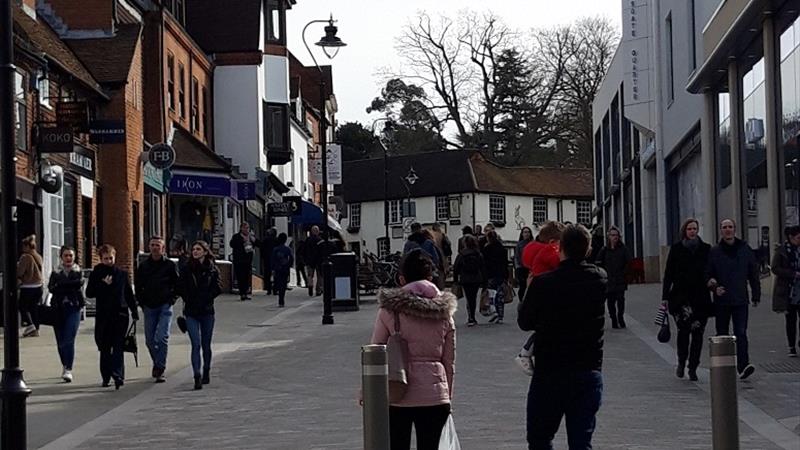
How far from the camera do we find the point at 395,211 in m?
89.1

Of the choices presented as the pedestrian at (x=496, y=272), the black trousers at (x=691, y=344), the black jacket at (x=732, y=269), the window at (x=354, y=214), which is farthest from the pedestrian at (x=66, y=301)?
the window at (x=354, y=214)

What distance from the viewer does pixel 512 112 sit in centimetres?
7019

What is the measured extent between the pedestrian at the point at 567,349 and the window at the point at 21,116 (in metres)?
18.9

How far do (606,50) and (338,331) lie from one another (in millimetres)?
45199

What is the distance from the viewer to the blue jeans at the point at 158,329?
55.3ft

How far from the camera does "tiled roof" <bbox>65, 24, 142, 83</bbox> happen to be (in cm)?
3175

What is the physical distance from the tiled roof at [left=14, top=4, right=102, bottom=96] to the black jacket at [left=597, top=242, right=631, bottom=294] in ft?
36.4

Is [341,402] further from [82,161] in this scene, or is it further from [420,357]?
[82,161]

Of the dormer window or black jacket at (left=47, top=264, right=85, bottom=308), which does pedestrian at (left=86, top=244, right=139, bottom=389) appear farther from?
the dormer window

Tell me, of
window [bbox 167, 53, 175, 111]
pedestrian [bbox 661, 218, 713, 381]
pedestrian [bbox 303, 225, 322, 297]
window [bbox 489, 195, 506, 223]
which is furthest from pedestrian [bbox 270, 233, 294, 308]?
window [bbox 489, 195, 506, 223]

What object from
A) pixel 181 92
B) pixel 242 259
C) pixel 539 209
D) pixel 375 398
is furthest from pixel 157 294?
pixel 539 209

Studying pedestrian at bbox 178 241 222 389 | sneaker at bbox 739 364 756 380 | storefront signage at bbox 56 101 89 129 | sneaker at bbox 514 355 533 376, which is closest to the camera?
sneaker at bbox 514 355 533 376

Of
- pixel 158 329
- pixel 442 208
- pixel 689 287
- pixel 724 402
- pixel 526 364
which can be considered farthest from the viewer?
pixel 442 208

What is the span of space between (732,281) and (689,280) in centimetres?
47
